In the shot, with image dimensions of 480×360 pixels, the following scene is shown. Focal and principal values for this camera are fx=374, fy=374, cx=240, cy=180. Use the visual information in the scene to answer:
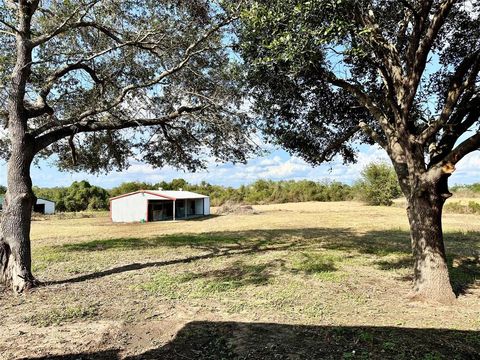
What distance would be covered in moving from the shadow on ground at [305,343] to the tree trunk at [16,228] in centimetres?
411

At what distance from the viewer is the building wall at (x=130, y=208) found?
38.8 m

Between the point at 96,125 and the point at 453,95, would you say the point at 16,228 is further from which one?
the point at 453,95

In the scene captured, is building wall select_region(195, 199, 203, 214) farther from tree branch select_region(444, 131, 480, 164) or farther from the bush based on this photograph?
tree branch select_region(444, 131, 480, 164)

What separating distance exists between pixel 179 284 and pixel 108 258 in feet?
15.6

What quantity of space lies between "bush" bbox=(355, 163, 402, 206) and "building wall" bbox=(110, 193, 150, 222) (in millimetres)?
28306

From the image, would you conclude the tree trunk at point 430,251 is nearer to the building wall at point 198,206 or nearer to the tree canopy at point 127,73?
the tree canopy at point 127,73

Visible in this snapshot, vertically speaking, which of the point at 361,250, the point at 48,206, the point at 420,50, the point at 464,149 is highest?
the point at 420,50

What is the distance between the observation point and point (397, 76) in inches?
290

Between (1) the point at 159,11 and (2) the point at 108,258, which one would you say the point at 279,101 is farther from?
(2) the point at 108,258

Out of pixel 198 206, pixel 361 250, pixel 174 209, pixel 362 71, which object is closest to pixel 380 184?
pixel 198 206

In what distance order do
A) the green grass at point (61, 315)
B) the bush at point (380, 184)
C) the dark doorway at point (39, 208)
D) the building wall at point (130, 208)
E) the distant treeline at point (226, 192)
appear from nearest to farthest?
the green grass at point (61, 315) < the building wall at point (130, 208) < the bush at point (380, 184) < the dark doorway at point (39, 208) < the distant treeline at point (226, 192)

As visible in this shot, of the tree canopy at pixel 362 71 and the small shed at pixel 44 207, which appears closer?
the tree canopy at pixel 362 71

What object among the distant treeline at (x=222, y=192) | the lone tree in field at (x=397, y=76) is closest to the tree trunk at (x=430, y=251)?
the lone tree in field at (x=397, y=76)

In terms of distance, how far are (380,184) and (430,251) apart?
4398cm
